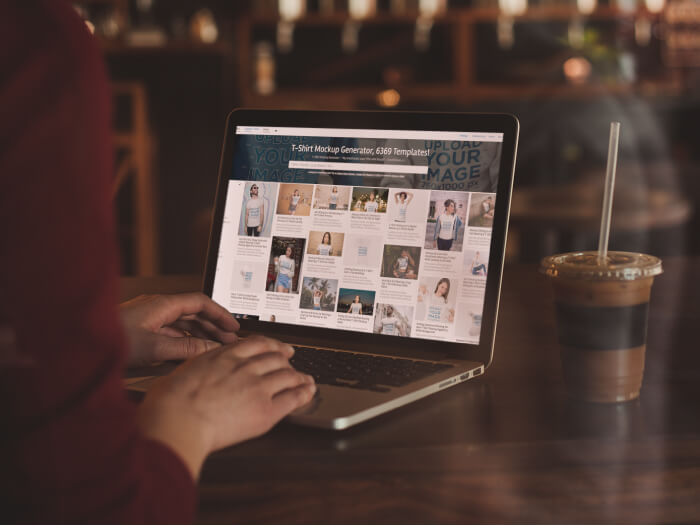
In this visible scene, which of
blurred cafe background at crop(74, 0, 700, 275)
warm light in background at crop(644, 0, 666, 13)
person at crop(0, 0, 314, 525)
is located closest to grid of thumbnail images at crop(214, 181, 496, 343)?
person at crop(0, 0, 314, 525)

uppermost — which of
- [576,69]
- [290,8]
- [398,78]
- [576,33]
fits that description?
[576,33]

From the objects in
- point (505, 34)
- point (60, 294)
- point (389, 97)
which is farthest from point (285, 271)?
point (505, 34)

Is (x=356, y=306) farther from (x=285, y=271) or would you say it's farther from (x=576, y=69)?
(x=576, y=69)

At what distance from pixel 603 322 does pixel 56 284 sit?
486mm

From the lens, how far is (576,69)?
482cm

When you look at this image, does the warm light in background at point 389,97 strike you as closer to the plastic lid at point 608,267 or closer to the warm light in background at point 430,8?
the warm light in background at point 430,8

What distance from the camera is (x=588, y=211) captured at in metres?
2.92

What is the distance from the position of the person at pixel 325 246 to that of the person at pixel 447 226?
0.13m

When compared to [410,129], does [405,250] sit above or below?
below

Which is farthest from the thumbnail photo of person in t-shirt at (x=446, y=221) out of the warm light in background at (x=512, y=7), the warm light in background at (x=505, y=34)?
the warm light in background at (x=505, y=34)

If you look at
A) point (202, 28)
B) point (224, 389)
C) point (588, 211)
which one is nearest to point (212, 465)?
point (224, 389)

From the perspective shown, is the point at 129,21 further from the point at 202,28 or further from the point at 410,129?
the point at 410,129

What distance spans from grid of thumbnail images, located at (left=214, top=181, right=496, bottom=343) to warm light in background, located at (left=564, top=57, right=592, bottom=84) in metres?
4.24

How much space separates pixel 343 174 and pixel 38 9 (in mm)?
513
